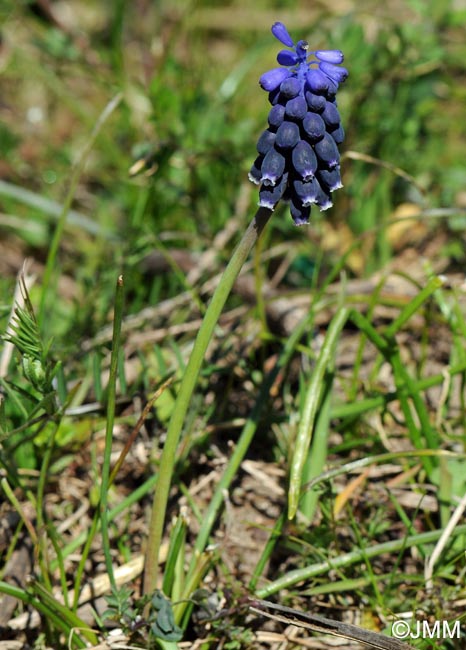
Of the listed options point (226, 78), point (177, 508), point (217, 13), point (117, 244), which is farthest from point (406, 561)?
point (217, 13)

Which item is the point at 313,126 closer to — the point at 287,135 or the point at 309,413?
the point at 287,135

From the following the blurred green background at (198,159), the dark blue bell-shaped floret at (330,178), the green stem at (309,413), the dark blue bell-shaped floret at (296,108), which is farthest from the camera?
the blurred green background at (198,159)

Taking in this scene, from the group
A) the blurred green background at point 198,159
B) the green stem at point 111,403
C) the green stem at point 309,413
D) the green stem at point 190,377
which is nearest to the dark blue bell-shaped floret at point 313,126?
the green stem at point 190,377

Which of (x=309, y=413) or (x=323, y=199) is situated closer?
(x=323, y=199)

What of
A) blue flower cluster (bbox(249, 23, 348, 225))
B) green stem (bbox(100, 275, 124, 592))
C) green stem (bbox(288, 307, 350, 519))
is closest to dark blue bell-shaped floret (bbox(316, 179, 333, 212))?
blue flower cluster (bbox(249, 23, 348, 225))

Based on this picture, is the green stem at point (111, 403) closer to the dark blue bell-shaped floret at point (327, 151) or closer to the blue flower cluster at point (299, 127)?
the blue flower cluster at point (299, 127)

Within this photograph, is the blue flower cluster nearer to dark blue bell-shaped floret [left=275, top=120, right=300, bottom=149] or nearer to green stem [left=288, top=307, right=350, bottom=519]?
dark blue bell-shaped floret [left=275, top=120, right=300, bottom=149]

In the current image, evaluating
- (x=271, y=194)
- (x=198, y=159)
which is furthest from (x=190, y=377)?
(x=198, y=159)

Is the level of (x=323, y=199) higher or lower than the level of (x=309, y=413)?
higher
